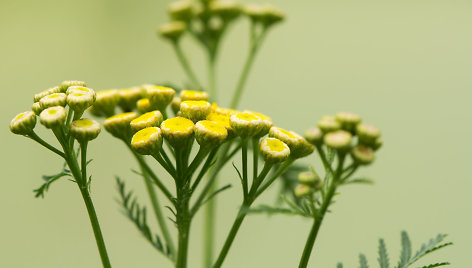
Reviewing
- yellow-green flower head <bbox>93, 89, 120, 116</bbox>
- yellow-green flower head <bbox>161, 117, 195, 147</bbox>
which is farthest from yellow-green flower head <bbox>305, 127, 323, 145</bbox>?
yellow-green flower head <bbox>93, 89, 120, 116</bbox>

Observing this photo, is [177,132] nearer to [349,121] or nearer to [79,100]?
[79,100]

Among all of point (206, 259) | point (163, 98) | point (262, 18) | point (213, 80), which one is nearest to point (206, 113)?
point (163, 98)

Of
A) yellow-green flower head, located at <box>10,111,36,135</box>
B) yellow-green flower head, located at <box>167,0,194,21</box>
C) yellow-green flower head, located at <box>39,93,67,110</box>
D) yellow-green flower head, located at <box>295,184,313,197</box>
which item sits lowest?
yellow-green flower head, located at <box>295,184,313,197</box>

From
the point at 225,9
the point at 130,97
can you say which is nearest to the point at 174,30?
the point at 225,9

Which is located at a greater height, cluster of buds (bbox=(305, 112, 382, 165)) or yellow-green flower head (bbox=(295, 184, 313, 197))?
cluster of buds (bbox=(305, 112, 382, 165))

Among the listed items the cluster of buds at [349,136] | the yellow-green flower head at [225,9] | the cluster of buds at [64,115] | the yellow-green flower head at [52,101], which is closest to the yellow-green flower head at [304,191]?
the cluster of buds at [349,136]

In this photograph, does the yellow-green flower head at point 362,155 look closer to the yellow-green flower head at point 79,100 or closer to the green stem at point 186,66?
the yellow-green flower head at point 79,100

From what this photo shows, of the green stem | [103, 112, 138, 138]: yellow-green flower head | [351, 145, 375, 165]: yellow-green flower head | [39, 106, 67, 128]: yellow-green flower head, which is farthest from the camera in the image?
the green stem

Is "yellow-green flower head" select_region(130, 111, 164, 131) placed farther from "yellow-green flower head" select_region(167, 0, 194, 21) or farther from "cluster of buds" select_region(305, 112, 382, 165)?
"yellow-green flower head" select_region(167, 0, 194, 21)
